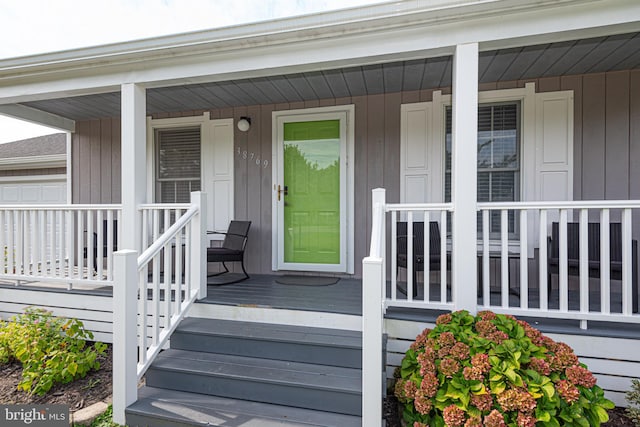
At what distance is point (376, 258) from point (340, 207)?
2362 millimetres

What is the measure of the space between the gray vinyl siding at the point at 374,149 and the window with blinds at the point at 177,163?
29cm

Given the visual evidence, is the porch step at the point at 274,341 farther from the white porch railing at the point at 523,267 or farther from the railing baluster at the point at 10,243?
the railing baluster at the point at 10,243

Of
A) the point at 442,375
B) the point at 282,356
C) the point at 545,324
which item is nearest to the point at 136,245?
the point at 282,356

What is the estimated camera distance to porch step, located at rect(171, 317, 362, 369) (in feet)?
7.94

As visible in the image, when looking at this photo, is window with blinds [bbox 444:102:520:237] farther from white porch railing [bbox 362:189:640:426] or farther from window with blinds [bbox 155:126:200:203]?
window with blinds [bbox 155:126:200:203]

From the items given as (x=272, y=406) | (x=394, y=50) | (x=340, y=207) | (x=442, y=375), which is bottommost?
(x=272, y=406)

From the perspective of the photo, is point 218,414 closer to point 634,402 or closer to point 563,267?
point 563,267

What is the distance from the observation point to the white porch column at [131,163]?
3.24m

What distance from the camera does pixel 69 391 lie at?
265 centimetres

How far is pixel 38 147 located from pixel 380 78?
9.14 metres

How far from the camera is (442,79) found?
12.2 feet

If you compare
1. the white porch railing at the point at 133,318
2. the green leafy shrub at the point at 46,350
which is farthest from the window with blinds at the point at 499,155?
the green leafy shrub at the point at 46,350

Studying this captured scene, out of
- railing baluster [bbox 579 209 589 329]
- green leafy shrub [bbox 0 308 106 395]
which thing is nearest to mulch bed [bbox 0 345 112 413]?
green leafy shrub [bbox 0 308 106 395]

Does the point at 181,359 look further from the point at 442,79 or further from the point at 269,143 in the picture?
the point at 442,79
